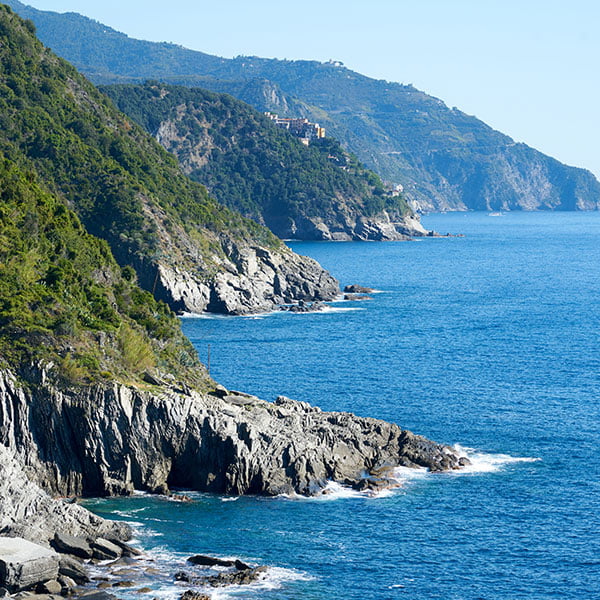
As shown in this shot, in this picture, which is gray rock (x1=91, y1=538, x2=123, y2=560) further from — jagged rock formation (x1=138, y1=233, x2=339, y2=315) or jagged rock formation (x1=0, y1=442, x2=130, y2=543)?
jagged rock formation (x1=138, y1=233, x2=339, y2=315)

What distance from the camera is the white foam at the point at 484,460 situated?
62.9 meters

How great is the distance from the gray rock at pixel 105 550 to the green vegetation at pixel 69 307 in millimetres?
11622

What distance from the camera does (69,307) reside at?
62844 millimetres

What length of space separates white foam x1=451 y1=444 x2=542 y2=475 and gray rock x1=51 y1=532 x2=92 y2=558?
2378 cm

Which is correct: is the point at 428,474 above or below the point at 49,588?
above

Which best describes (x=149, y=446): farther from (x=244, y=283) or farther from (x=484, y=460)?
(x=244, y=283)

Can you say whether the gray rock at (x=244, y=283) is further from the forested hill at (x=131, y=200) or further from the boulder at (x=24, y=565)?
the boulder at (x=24, y=565)

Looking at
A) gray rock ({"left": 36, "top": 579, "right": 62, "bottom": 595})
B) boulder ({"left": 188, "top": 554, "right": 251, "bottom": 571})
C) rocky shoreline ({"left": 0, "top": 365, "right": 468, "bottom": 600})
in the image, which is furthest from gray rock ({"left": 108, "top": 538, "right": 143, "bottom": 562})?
rocky shoreline ({"left": 0, "top": 365, "right": 468, "bottom": 600})

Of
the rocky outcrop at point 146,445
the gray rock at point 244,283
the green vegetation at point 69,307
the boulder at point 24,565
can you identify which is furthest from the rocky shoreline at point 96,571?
the gray rock at point 244,283

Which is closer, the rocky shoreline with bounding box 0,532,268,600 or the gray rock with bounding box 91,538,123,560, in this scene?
the rocky shoreline with bounding box 0,532,268,600

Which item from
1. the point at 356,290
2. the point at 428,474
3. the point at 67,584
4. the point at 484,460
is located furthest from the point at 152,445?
the point at 356,290

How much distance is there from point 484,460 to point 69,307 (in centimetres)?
2673

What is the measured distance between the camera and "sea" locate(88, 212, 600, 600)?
156 ft

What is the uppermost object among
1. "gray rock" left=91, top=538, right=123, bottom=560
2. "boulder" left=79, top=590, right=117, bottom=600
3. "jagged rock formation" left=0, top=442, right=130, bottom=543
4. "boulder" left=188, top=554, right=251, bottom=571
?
"jagged rock formation" left=0, top=442, right=130, bottom=543
